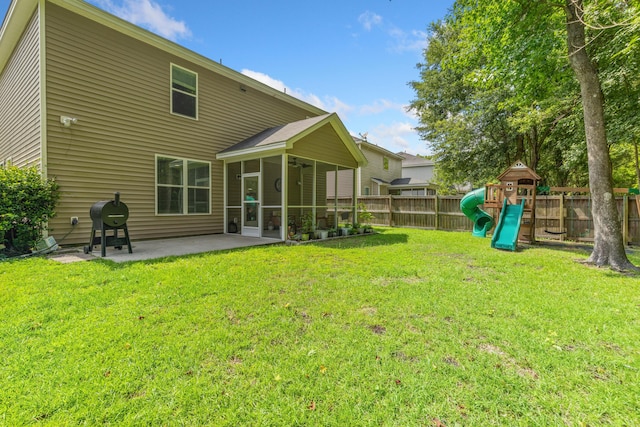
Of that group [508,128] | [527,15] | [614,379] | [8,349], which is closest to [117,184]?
[8,349]

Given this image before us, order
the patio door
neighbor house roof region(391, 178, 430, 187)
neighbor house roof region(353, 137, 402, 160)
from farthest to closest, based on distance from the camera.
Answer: neighbor house roof region(391, 178, 430, 187) < neighbor house roof region(353, 137, 402, 160) < the patio door

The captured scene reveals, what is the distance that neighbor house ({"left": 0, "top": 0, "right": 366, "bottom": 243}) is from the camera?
6.58 metres

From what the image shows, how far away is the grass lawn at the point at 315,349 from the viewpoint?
1733 millimetres

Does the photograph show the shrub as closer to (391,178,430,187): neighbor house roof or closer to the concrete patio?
the concrete patio

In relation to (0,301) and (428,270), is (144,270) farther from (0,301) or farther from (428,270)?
(428,270)

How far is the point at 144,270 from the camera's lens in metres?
4.70

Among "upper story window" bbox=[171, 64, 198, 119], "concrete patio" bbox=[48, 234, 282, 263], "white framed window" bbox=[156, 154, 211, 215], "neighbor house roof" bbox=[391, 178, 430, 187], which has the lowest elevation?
"concrete patio" bbox=[48, 234, 282, 263]

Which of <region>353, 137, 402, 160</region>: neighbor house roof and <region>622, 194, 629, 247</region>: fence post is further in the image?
<region>353, 137, 402, 160</region>: neighbor house roof

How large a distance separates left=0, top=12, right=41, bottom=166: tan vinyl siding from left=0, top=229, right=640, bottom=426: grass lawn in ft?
14.6

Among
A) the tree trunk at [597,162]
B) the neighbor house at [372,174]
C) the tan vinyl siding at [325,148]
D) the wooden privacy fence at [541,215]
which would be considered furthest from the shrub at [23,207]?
the neighbor house at [372,174]

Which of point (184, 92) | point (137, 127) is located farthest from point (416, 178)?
point (137, 127)

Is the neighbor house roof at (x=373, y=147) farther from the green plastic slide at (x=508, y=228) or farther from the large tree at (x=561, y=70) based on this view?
the green plastic slide at (x=508, y=228)

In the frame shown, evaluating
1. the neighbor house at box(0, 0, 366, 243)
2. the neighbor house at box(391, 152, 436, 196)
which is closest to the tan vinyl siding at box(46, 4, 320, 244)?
the neighbor house at box(0, 0, 366, 243)

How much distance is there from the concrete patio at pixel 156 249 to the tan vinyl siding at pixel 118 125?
0.69 metres
